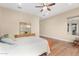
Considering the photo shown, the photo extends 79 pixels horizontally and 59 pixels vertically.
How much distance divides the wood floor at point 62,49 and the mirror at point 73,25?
0.20 meters

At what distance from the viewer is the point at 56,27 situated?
146 centimetres

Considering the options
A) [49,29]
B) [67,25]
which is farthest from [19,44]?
[67,25]

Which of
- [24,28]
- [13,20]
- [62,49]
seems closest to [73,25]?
[62,49]

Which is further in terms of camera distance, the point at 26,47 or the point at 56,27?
the point at 56,27

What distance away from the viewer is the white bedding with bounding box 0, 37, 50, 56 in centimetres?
131

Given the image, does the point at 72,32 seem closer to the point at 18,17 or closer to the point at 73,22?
the point at 73,22

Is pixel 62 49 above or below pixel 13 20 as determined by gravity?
below

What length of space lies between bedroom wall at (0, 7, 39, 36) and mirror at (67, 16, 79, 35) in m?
0.53

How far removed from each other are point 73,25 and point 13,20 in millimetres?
974

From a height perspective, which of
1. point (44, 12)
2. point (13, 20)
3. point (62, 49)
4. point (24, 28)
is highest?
point (44, 12)

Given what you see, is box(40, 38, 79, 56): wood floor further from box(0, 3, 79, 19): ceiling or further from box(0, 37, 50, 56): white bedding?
box(0, 3, 79, 19): ceiling

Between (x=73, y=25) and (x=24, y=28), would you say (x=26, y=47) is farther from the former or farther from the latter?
(x=73, y=25)

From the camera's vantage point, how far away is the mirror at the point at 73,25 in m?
1.33

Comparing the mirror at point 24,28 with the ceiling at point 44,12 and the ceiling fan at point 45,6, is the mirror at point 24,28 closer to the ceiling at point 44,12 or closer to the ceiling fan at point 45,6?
the ceiling at point 44,12
